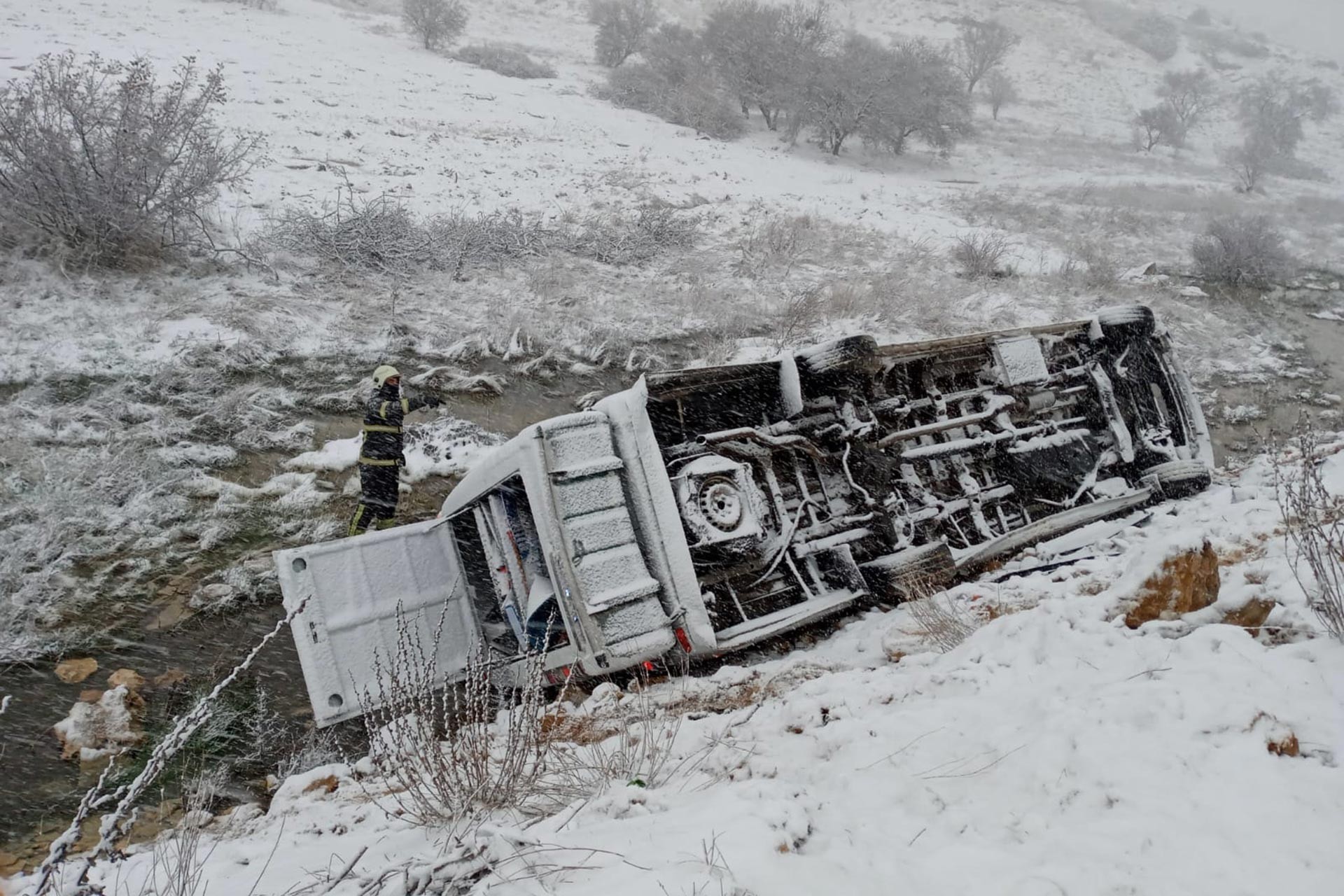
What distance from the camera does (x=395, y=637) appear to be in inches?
176

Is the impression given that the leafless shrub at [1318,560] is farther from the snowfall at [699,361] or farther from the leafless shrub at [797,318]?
the leafless shrub at [797,318]

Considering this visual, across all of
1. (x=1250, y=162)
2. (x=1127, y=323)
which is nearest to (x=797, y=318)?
(x=1127, y=323)

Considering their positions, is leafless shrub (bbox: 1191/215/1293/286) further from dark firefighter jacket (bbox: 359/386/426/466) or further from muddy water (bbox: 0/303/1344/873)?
dark firefighter jacket (bbox: 359/386/426/466)

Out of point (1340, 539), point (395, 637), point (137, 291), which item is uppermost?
point (137, 291)

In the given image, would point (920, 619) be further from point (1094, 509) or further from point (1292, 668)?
point (1094, 509)

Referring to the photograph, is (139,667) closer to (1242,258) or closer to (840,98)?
(1242,258)

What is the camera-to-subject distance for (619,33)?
25531 mm

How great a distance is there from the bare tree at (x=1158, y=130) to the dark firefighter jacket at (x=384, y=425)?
33.5 meters

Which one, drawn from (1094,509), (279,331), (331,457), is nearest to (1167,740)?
(1094,509)

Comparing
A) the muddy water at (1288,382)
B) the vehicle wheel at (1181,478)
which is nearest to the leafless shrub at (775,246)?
the muddy water at (1288,382)

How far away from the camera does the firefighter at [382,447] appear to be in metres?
5.47

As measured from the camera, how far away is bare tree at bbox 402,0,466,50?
74.8 ft

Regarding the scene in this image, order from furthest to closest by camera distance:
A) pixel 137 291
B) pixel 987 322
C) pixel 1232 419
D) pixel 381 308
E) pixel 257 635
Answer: pixel 987 322 < pixel 1232 419 < pixel 381 308 < pixel 137 291 < pixel 257 635

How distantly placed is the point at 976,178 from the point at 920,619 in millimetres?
22611
